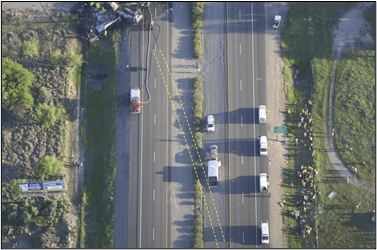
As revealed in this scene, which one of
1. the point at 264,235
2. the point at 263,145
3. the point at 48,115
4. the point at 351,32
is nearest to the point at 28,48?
the point at 48,115

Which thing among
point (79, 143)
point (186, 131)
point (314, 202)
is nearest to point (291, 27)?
point (186, 131)

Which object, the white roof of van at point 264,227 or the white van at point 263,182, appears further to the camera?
the white van at point 263,182

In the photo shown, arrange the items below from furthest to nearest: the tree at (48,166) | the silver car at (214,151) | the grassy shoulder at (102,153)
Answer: the grassy shoulder at (102,153), the tree at (48,166), the silver car at (214,151)

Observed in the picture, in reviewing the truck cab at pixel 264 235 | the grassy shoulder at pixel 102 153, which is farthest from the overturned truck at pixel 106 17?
the truck cab at pixel 264 235

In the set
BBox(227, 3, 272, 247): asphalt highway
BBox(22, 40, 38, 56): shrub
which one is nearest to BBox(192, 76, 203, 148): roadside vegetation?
BBox(227, 3, 272, 247): asphalt highway

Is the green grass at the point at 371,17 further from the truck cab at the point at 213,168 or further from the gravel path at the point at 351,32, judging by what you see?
the truck cab at the point at 213,168

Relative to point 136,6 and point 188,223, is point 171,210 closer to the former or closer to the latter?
point 188,223
